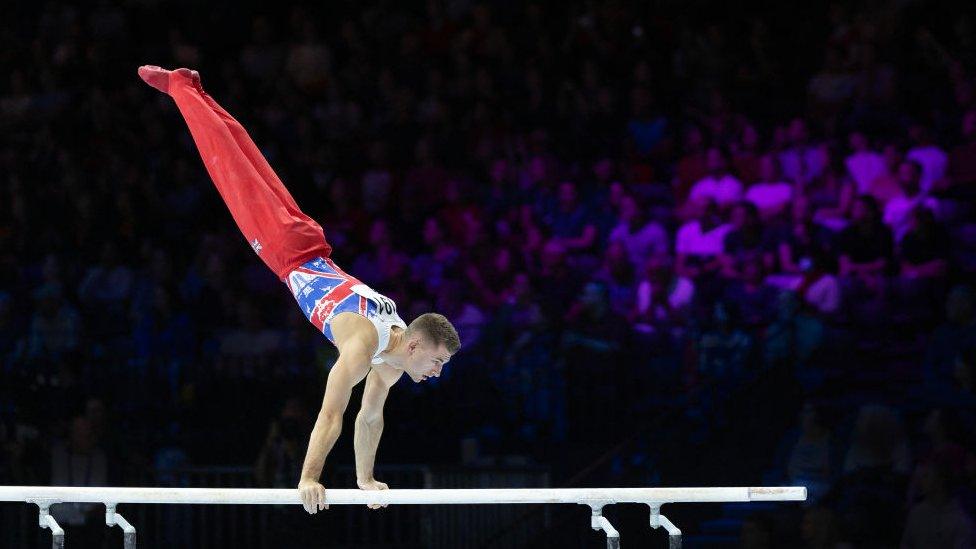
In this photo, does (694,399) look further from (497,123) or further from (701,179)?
(497,123)

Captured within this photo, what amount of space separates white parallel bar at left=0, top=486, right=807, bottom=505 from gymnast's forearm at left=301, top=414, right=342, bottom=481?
0.10m

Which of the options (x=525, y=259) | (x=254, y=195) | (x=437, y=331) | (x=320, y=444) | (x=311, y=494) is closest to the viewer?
(x=311, y=494)

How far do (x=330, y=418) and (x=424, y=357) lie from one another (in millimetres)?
493

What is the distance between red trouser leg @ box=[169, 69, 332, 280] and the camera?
18.1 feet

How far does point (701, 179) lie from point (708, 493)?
5208 mm

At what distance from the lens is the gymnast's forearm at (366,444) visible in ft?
17.2

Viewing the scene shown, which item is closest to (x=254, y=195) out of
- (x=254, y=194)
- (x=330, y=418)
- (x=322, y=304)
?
(x=254, y=194)

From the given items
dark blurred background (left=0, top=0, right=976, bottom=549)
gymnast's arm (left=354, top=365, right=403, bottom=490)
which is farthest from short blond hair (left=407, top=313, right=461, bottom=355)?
dark blurred background (left=0, top=0, right=976, bottom=549)

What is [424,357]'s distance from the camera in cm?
500

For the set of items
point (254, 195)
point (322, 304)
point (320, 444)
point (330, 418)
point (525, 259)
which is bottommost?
point (320, 444)

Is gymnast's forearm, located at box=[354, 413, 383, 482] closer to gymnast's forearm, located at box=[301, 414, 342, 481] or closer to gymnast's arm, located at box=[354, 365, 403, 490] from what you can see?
gymnast's arm, located at box=[354, 365, 403, 490]

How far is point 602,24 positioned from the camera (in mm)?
10922

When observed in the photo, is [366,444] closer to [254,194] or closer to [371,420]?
[371,420]

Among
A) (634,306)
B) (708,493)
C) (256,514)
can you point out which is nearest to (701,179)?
(634,306)
